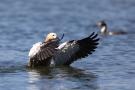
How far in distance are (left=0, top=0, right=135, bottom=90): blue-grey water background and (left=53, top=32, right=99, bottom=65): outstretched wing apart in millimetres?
200

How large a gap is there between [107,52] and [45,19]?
958cm

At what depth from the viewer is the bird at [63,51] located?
11.7 m

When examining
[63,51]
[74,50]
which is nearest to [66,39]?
[74,50]

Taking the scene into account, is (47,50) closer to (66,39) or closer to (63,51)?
(63,51)

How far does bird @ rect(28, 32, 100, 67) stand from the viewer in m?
11.7

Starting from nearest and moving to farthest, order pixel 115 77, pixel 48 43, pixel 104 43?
pixel 115 77 < pixel 48 43 < pixel 104 43

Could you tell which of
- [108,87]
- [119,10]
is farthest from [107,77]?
[119,10]

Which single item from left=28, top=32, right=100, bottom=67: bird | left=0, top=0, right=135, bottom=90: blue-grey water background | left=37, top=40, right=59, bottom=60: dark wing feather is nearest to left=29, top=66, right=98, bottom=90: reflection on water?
left=0, top=0, right=135, bottom=90: blue-grey water background

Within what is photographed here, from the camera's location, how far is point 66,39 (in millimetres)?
17578

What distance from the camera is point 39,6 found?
96.5 ft

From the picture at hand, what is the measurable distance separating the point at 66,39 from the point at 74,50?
527 centimetres

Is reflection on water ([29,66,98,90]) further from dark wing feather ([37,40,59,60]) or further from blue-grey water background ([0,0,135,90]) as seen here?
dark wing feather ([37,40,59,60])

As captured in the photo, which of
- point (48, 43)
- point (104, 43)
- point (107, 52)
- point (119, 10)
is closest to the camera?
point (48, 43)

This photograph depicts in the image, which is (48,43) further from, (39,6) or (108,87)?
(39,6)
